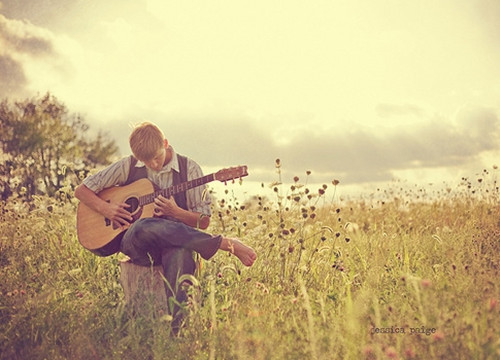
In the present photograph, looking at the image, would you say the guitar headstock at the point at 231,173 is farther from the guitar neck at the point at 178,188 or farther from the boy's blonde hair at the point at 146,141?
the boy's blonde hair at the point at 146,141

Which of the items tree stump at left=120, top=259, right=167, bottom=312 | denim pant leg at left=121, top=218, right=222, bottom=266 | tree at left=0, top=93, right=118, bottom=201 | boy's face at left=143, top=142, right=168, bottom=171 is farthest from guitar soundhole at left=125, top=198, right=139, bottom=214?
tree at left=0, top=93, right=118, bottom=201

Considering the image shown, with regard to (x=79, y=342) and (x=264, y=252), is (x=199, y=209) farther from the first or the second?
(x=79, y=342)

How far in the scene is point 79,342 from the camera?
→ 134 inches

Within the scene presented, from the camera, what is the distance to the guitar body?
15.3 feet

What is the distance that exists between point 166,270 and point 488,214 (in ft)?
18.9

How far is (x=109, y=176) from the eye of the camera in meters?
4.79

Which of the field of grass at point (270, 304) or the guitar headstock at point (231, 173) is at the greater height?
the guitar headstock at point (231, 173)

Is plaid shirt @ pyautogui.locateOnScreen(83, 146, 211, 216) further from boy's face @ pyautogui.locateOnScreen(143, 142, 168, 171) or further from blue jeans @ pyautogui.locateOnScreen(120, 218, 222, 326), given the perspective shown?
blue jeans @ pyautogui.locateOnScreen(120, 218, 222, 326)

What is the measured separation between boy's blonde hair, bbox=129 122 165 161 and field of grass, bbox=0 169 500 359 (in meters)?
1.09

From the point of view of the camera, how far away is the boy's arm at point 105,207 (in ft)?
15.3

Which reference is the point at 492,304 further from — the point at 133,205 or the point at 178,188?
the point at 133,205

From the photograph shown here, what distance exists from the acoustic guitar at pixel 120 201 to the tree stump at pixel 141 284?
28 cm

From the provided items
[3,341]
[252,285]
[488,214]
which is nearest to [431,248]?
[488,214]

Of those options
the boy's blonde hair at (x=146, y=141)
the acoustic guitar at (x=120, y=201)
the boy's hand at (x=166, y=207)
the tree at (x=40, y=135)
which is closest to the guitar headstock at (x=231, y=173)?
the acoustic guitar at (x=120, y=201)
